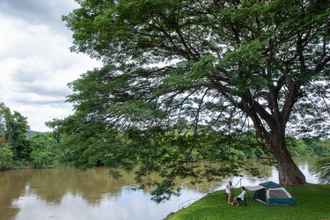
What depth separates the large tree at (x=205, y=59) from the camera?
26.0 ft

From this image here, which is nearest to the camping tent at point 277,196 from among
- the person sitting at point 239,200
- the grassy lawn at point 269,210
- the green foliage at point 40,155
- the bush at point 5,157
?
the grassy lawn at point 269,210

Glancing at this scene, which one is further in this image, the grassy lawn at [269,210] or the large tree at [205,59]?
the grassy lawn at [269,210]

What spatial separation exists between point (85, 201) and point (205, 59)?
60.3ft

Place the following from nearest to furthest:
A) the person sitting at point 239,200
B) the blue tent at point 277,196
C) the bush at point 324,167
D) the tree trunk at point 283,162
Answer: the blue tent at point 277,196 < the person sitting at point 239,200 < the bush at point 324,167 < the tree trunk at point 283,162

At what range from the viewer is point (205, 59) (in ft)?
24.5

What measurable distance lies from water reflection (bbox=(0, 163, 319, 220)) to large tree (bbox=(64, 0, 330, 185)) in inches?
141

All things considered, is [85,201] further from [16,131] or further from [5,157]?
[16,131]

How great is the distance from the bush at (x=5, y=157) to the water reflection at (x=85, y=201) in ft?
43.7

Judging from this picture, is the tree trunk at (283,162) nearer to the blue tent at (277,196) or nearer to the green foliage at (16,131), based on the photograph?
the blue tent at (277,196)

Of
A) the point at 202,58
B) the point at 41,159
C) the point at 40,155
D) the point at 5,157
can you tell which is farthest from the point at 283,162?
the point at 40,155

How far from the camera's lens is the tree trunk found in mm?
12184

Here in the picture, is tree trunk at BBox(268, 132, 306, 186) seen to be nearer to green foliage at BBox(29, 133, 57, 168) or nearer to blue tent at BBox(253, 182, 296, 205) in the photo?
blue tent at BBox(253, 182, 296, 205)

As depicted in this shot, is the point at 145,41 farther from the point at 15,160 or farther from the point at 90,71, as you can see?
the point at 15,160

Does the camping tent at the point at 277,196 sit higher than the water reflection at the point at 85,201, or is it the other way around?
the camping tent at the point at 277,196
